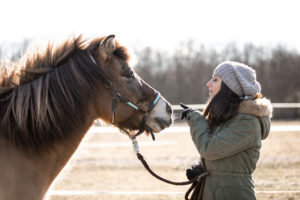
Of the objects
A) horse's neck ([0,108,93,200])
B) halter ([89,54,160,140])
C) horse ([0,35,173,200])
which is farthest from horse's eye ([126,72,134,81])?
horse's neck ([0,108,93,200])

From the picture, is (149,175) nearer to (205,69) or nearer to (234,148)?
(234,148)

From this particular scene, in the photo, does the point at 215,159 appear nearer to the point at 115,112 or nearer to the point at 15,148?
the point at 115,112

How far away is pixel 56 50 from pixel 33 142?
2.73 feet

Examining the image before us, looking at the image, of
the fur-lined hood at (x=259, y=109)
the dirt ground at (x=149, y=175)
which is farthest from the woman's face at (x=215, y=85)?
the dirt ground at (x=149, y=175)

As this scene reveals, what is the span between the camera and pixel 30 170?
286 cm

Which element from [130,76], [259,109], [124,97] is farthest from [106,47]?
[259,109]

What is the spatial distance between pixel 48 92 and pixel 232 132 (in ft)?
5.09

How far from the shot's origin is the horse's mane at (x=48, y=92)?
2.92m

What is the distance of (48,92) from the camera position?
3.03m

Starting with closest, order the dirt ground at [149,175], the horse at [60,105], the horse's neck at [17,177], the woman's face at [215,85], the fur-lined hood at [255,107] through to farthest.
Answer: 1. the horse's neck at [17,177]
2. the horse at [60,105]
3. the fur-lined hood at [255,107]
4. the woman's face at [215,85]
5. the dirt ground at [149,175]

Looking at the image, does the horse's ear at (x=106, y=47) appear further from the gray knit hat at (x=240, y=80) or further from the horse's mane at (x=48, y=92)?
the gray knit hat at (x=240, y=80)

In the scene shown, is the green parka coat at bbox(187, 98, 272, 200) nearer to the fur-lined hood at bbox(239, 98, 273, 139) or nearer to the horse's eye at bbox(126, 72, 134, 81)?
the fur-lined hood at bbox(239, 98, 273, 139)

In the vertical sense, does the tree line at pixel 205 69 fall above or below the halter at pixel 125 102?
below

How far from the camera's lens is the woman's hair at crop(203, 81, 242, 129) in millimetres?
3080
